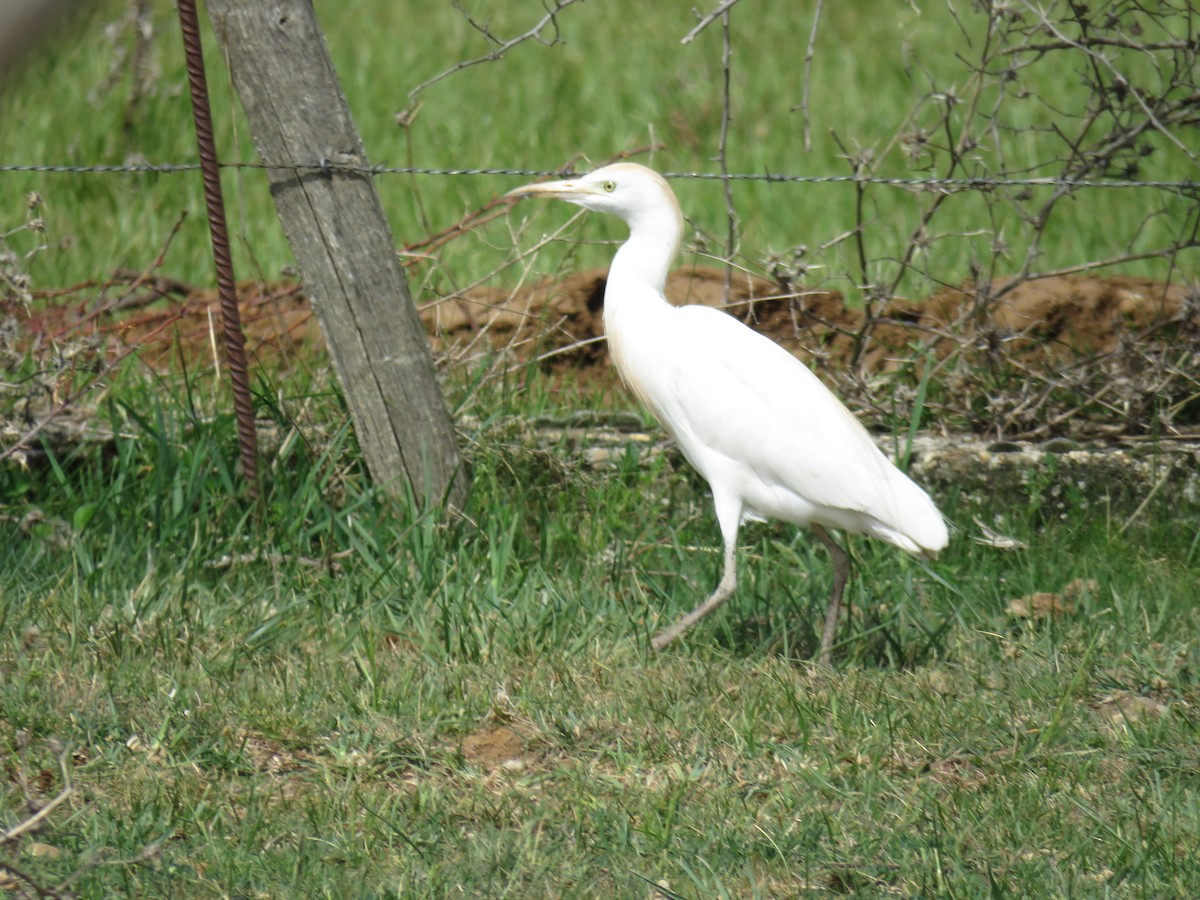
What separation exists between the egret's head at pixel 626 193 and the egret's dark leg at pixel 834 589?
3.25 feet

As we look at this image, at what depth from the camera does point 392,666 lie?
350 cm

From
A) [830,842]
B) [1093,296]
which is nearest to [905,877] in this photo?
[830,842]

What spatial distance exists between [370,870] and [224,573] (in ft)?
5.42

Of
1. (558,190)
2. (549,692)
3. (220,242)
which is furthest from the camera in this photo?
(220,242)

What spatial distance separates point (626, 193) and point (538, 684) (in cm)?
141

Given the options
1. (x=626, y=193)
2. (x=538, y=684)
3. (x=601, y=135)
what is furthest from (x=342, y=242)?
(x=601, y=135)

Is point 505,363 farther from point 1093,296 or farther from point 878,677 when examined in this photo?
point 1093,296

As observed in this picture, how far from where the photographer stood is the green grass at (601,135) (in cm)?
659

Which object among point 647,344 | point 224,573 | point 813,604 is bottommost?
point 813,604

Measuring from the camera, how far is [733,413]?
3.72m

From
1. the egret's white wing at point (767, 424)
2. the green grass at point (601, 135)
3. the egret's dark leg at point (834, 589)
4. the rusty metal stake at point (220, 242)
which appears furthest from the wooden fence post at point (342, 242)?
the green grass at point (601, 135)

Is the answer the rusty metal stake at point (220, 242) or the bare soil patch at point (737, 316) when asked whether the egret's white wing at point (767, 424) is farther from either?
the rusty metal stake at point (220, 242)

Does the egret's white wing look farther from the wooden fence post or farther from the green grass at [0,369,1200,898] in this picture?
the wooden fence post

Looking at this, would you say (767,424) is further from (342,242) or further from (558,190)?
(342,242)
